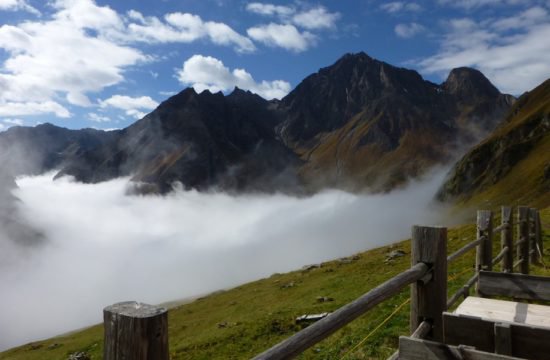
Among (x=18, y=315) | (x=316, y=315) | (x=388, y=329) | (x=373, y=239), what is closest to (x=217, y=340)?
(x=316, y=315)

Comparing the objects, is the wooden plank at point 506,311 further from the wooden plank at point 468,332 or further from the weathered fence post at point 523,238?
the weathered fence post at point 523,238

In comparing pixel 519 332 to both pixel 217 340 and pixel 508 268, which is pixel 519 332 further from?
pixel 217 340

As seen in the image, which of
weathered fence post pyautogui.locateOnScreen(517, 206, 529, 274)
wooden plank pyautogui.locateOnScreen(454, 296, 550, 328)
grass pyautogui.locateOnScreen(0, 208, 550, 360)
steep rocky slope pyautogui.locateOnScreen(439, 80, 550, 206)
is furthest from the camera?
steep rocky slope pyautogui.locateOnScreen(439, 80, 550, 206)

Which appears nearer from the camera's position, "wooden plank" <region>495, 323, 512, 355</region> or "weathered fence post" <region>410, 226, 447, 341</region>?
"wooden plank" <region>495, 323, 512, 355</region>

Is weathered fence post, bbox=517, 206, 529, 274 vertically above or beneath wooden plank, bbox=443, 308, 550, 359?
beneath

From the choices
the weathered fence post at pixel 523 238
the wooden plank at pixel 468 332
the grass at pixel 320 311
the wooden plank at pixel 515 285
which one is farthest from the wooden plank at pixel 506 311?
the weathered fence post at pixel 523 238

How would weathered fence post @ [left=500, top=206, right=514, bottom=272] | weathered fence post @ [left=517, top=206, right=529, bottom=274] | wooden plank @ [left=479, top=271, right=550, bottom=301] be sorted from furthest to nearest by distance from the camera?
weathered fence post @ [left=517, top=206, right=529, bottom=274] < weathered fence post @ [left=500, top=206, right=514, bottom=272] < wooden plank @ [left=479, top=271, right=550, bottom=301]

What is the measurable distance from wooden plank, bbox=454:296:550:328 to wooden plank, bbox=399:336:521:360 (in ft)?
8.18

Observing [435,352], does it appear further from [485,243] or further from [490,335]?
[485,243]

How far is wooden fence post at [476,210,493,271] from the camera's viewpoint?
37.6ft

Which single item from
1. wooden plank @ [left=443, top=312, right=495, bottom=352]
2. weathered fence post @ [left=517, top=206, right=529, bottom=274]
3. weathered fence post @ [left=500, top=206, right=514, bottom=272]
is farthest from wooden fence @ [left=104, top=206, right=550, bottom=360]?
weathered fence post @ [left=517, top=206, right=529, bottom=274]

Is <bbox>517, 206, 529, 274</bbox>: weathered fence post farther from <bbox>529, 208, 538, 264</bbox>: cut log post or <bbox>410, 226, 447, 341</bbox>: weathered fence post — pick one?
<bbox>410, 226, 447, 341</bbox>: weathered fence post

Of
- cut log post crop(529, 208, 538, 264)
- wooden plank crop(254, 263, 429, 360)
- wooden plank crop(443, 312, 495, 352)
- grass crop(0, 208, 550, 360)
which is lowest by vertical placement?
grass crop(0, 208, 550, 360)

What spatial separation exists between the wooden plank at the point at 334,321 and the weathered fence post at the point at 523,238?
1338 centimetres
